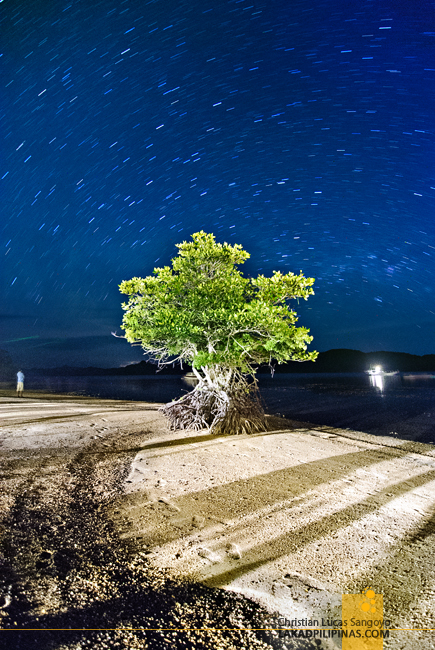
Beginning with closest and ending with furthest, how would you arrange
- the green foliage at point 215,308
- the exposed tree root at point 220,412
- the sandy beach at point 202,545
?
the sandy beach at point 202,545 < the green foliage at point 215,308 < the exposed tree root at point 220,412

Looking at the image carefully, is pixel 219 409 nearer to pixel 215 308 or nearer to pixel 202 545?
pixel 215 308

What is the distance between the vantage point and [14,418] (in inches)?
472

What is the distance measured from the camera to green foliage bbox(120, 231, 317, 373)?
953 cm

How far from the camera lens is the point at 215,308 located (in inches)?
392

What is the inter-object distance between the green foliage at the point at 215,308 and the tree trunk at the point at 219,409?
0.95m

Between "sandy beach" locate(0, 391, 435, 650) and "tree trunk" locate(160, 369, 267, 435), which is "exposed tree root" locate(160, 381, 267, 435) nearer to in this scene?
"tree trunk" locate(160, 369, 267, 435)

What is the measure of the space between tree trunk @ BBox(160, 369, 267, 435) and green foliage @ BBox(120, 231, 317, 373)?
0.95 m

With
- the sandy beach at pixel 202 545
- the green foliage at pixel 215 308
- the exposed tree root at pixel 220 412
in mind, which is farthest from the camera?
the exposed tree root at pixel 220 412

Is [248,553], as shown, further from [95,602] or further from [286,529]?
[95,602]

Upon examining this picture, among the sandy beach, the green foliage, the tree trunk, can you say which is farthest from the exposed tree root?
the sandy beach

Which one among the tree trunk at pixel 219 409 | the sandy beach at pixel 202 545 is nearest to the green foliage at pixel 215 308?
the tree trunk at pixel 219 409

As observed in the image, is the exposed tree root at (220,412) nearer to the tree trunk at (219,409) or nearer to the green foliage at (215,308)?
the tree trunk at (219,409)

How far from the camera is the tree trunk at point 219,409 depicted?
1072 cm

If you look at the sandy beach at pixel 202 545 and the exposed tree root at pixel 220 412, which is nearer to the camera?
the sandy beach at pixel 202 545
